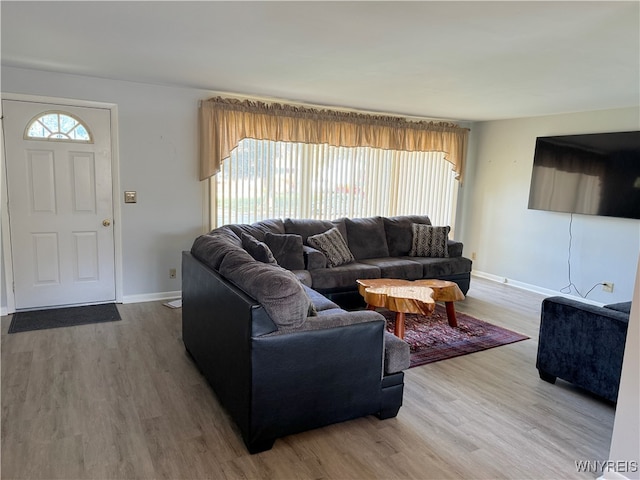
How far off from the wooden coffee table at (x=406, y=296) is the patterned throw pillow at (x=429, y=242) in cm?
117

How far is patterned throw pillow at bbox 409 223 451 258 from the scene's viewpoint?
17.5 ft

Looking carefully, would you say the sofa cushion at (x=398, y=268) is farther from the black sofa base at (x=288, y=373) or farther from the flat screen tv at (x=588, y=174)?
the black sofa base at (x=288, y=373)

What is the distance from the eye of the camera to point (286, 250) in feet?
14.4

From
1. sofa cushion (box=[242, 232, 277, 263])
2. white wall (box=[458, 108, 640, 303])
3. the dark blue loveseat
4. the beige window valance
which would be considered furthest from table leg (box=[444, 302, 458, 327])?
the beige window valance

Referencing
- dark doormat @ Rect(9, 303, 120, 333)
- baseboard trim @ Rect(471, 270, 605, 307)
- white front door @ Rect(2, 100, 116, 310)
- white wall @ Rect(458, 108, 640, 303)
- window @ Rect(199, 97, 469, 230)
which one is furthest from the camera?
baseboard trim @ Rect(471, 270, 605, 307)

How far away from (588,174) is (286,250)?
3.58 metres

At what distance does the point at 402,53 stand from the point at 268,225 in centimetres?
235

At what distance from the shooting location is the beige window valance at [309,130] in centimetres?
465

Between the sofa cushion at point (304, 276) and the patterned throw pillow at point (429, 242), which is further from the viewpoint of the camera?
the patterned throw pillow at point (429, 242)

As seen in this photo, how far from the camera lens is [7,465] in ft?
6.77

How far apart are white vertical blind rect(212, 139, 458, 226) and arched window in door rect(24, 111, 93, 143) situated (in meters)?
1.34

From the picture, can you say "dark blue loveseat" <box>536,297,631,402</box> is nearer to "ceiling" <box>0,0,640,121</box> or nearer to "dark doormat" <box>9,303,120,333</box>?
"ceiling" <box>0,0,640,121</box>

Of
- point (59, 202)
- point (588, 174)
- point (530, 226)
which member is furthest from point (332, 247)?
point (588, 174)

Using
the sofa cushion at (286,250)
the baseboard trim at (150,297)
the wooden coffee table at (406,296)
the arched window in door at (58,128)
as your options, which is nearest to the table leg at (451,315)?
the wooden coffee table at (406,296)
